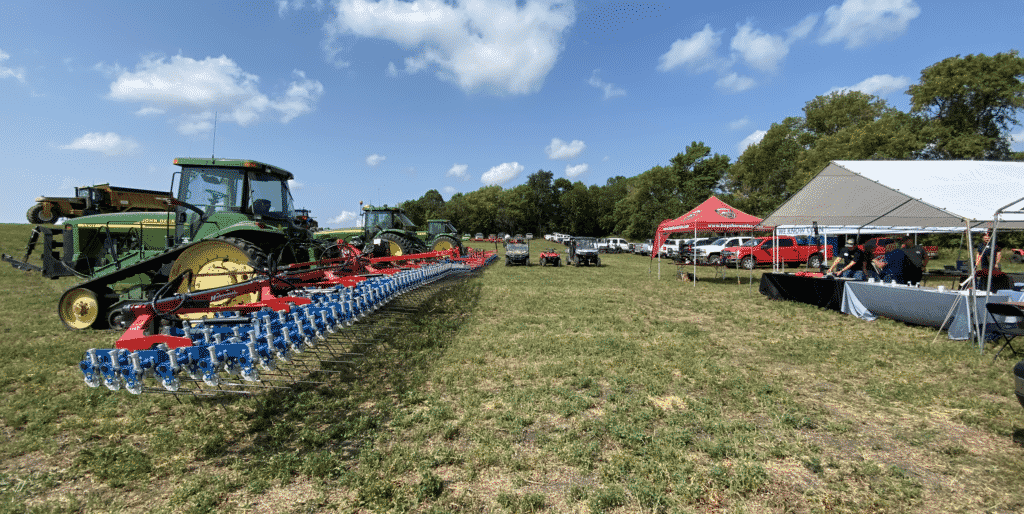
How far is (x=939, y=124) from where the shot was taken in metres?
27.2

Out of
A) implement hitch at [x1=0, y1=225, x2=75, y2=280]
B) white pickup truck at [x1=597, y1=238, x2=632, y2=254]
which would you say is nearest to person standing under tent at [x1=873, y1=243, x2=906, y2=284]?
implement hitch at [x1=0, y1=225, x2=75, y2=280]

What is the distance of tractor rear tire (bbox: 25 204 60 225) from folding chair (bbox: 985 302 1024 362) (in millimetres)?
17956

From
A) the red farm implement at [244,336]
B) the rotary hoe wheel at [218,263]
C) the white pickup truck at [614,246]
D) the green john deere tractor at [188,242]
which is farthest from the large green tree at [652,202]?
the rotary hoe wheel at [218,263]

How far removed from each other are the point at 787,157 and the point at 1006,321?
4898 cm

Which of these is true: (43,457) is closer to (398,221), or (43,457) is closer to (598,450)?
(598,450)

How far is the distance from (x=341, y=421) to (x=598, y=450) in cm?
208

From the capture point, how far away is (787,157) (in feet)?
160

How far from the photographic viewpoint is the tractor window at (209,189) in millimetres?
6645

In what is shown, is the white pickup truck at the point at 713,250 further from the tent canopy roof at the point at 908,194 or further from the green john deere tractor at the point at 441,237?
the green john deere tractor at the point at 441,237

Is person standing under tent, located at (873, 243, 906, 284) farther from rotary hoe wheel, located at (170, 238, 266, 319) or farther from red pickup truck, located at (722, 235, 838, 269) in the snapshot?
rotary hoe wheel, located at (170, 238, 266, 319)

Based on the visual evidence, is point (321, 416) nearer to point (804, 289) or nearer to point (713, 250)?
point (804, 289)

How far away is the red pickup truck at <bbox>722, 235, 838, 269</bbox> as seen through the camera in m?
21.7

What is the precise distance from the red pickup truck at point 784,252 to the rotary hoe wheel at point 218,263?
20.7 meters

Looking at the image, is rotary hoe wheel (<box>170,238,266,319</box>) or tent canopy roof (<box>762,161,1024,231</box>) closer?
rotary hoe wheel (<box>170,238,266,319</box>)
